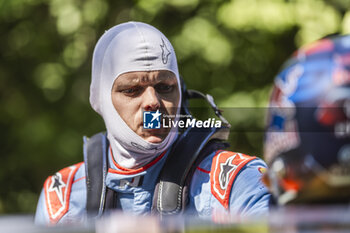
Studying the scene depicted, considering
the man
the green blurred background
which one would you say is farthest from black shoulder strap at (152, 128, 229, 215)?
the green blurred background

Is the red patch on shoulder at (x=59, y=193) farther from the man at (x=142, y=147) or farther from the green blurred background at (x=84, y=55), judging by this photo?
the green blurred background at (x=84, y=55)

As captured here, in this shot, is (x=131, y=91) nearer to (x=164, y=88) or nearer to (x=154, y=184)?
(x=164, y=88)

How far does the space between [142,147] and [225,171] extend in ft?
0.95

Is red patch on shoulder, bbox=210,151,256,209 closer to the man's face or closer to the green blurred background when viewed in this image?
the man's face

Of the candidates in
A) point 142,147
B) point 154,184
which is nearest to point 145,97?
point 142,147

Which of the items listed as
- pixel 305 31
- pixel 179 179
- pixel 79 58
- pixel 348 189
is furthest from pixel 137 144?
pixel 79 58

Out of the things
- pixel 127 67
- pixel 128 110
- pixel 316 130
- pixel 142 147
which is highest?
pixel 127 67

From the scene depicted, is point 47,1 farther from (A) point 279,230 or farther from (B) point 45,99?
(A) point 279,230

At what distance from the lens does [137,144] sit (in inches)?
69.7

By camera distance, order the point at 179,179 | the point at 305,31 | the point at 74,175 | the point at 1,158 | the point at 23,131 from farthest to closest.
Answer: the point at 1,158, the point at 23,131, the point at 305,31, the point at 74,175, the point at 179,179

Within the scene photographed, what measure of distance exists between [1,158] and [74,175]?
327cm

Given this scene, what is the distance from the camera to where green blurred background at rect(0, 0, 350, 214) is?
387 cm

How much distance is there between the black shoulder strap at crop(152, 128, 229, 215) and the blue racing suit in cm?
4

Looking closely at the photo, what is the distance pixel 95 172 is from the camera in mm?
1854
